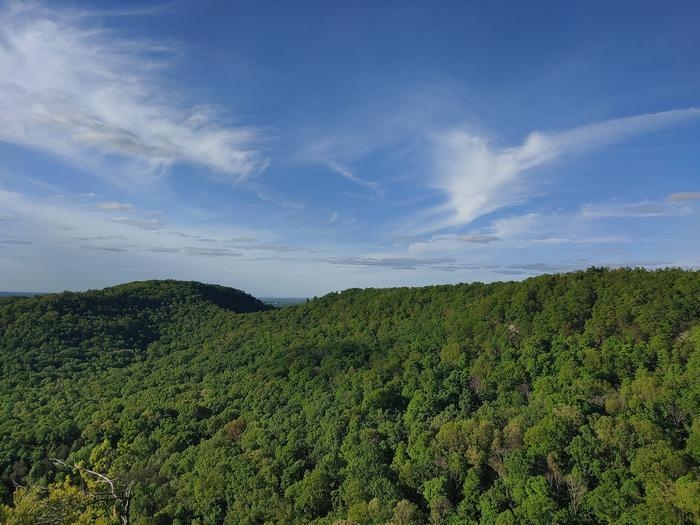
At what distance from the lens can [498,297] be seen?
8356 cm

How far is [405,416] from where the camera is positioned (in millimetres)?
58438

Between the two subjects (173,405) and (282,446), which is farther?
(173,405)

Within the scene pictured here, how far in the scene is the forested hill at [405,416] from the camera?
38031 millimetres

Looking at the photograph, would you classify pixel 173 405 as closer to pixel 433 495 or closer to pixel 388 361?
pixel 388 361

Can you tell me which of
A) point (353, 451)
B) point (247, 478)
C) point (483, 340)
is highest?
point (483, 340)

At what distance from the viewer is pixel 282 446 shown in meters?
56.3

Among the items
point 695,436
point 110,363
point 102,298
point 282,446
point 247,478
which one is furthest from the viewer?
point 102,298

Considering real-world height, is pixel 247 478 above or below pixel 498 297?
below

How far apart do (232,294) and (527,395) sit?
511 ft

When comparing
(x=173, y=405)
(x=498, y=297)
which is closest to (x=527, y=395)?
(x=498, y=297)

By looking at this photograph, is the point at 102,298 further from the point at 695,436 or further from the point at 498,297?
the point at 695,436

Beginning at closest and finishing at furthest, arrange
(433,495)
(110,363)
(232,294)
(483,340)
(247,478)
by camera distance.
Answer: (433,495), (247,478), (483,340), (110,363), (232,294)

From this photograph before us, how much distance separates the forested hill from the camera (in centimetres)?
3803

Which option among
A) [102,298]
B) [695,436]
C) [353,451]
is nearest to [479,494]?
[353,451]
